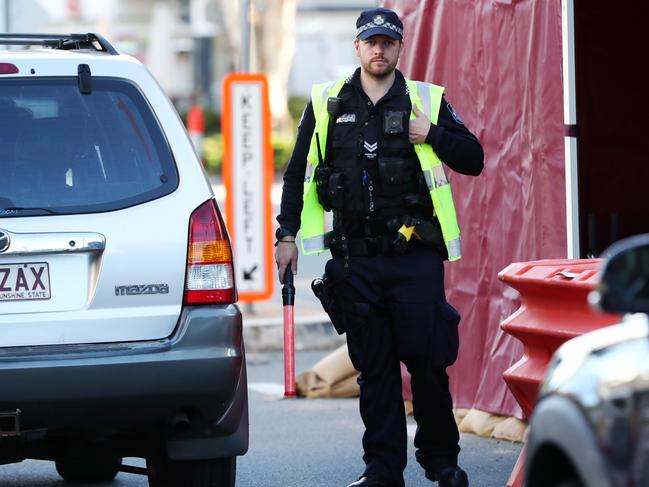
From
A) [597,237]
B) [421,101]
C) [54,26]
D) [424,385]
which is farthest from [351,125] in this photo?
[54,26]

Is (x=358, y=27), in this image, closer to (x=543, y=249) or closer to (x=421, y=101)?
(x=421, y=101)

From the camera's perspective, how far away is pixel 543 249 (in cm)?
749

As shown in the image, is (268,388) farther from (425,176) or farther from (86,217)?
(86,217)

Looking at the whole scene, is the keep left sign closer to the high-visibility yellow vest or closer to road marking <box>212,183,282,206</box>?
the high-visibility yellow vest

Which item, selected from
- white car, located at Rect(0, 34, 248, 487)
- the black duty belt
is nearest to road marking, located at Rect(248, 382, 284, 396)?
the black duty belt

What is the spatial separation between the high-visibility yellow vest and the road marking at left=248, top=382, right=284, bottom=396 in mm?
3479

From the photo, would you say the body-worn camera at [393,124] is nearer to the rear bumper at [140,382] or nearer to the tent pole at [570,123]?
the rear bumper at [140,382]

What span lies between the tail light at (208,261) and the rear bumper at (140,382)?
48 mm

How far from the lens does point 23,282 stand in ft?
17.3

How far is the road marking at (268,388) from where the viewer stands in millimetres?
9844

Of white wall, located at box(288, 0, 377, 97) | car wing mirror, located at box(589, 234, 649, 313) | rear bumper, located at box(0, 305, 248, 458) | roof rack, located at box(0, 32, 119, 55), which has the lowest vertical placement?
rear bumper, located at box(0, 305, 248, 458)

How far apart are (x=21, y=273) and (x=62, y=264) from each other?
134 millimetres

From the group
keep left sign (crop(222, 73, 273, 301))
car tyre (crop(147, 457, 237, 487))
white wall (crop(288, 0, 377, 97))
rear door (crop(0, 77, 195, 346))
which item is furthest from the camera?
white wall (crop(288, 0, 377, 97))

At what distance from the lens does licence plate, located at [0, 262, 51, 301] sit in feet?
17.3
